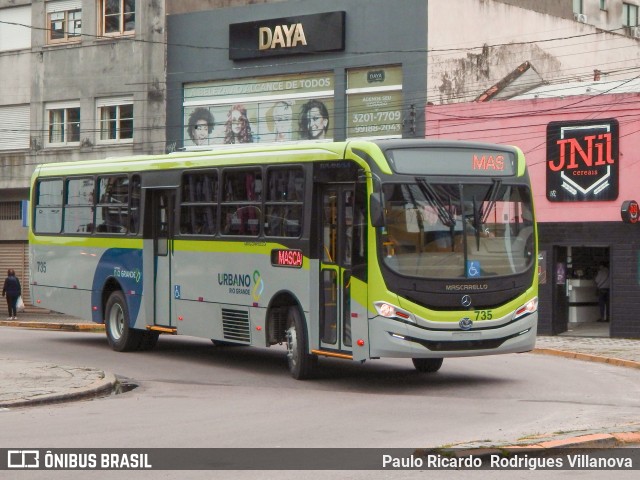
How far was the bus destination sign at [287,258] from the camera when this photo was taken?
17.8 m

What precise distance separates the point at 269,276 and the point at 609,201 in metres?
12.8

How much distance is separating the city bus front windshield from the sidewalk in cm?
432

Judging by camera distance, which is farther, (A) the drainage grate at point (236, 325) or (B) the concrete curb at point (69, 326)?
(B) the concrete curb at point (69, 326)

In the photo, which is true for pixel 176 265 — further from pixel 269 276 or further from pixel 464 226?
pixel 464 226

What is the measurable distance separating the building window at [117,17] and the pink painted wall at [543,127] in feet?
36.8

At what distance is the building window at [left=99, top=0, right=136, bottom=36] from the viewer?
3938 cm

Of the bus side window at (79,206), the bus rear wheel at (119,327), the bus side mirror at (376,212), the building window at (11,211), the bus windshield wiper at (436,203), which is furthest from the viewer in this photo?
the building window at (11,211)

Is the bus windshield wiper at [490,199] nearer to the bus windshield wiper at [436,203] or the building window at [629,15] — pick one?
the bus windshield wiper at [436,203]

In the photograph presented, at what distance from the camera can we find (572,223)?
29.8 meters

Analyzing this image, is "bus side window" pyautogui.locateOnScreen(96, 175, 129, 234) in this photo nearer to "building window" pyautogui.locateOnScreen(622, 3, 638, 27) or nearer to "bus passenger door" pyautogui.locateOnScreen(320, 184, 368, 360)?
"bus passenger door" pyautogui.locateOnScreen(320, 184, 368, 360)

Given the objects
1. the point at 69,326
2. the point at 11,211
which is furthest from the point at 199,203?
the point at 11,211

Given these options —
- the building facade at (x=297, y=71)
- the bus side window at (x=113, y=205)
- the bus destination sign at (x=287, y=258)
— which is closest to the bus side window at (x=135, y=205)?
the bus side window at (x=113, y=205)

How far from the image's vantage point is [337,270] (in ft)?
56.3

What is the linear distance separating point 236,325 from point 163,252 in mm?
2680
